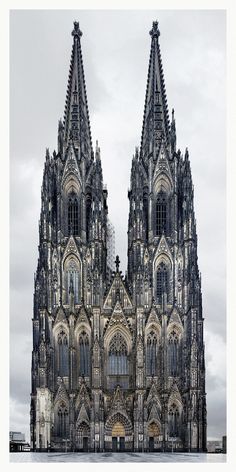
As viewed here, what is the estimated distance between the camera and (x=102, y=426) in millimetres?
59031

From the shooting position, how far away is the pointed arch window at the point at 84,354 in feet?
200

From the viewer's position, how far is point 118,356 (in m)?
61.5

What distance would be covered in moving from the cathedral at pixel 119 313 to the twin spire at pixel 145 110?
0.17 m

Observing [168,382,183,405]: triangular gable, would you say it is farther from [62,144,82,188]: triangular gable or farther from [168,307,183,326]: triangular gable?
[62,144,82,188]: triangular gable

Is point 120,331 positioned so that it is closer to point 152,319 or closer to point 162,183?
point 152,319

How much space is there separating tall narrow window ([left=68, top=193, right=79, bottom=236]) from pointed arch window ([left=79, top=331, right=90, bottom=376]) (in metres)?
7.76

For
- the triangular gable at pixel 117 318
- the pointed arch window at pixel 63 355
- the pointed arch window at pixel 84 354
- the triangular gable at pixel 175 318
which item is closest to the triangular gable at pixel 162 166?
the triangular gable at pixel 175 318

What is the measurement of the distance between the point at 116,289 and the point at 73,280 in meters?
3.21

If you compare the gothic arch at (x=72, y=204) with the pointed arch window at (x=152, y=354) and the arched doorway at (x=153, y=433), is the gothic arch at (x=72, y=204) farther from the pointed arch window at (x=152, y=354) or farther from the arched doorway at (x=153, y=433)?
the arched doorway at (x=153, y=433)

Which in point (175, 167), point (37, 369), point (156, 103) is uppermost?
point (156, 103)
